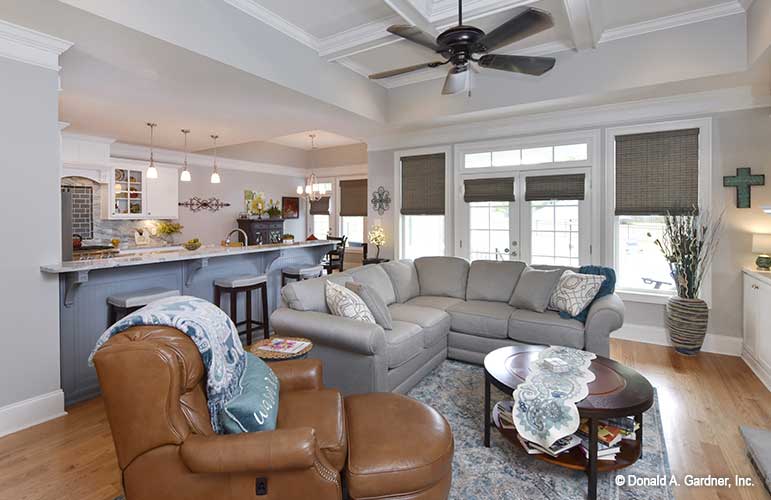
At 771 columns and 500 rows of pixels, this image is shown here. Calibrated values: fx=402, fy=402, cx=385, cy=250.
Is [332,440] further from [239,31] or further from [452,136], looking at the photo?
[452,136]

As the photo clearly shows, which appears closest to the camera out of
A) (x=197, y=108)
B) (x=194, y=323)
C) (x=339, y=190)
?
(x=194, y=323)

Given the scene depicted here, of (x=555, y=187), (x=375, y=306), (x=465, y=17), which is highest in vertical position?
(x=465, y=17)

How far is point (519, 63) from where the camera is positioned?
2811mm

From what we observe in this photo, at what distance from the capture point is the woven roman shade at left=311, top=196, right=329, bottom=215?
9.60 m

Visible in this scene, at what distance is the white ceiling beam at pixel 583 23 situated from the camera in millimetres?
3162

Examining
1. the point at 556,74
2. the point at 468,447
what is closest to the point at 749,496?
the point at 468,447

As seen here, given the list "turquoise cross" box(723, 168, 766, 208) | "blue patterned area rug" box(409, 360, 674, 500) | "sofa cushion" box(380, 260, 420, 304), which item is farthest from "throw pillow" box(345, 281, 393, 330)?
"turquoise cross" box(723, 168, 766, 208)

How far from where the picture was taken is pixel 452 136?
5.78 meters

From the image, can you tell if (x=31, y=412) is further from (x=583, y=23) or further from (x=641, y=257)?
(x=641, y=257)

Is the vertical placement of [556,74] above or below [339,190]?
above

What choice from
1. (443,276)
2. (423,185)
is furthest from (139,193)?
(443,276)

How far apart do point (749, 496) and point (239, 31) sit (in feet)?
14.9

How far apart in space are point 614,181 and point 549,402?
11.9 feet

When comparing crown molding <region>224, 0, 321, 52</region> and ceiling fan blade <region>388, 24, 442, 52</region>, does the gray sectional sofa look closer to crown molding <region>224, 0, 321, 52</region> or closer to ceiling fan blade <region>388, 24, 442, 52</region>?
ceiling fan blade <region>388, 24, 442, 52</region>
